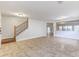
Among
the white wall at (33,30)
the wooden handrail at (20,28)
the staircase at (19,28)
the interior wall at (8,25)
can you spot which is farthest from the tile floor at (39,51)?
the white wall at (33,30)

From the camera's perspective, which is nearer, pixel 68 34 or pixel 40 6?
pixel 40 6

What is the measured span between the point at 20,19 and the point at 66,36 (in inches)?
223

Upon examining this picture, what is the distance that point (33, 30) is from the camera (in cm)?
1019

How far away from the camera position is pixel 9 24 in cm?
822

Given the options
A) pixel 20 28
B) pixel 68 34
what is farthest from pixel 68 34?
pixel 20 28

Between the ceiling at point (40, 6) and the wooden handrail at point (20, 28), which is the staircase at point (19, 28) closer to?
the wooden handrail at point (20, 28)

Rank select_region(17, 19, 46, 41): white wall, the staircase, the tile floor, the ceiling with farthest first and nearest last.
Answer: select_region(17, 19, 46, 41): white wall
the staircase
the tile floor
the ceiling

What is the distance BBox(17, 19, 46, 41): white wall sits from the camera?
8.82m

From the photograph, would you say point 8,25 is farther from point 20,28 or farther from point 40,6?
point 40,6

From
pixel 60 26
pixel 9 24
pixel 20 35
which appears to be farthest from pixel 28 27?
pixel 60 26

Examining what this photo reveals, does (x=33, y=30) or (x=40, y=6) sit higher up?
(x=40, y=6)

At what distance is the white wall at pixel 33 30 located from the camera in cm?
882

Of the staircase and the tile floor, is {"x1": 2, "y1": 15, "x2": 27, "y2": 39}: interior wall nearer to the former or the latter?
the staircase

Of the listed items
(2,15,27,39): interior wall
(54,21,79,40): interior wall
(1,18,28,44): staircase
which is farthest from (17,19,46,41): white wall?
(54,21,79,40): interior wall
